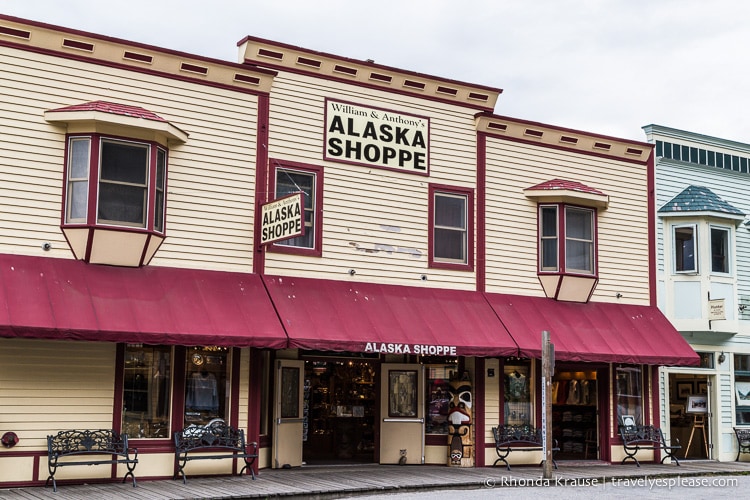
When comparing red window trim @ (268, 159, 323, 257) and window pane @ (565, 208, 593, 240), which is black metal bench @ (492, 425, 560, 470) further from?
red window trim @ (268, 159, 323, 257)

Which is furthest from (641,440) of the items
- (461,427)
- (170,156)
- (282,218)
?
(170,156)

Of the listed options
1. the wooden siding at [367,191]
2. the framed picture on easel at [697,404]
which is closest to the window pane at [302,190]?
the wooden siding at [367,191]

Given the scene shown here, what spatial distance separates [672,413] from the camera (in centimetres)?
2378

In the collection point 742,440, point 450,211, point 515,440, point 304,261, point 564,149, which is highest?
point 564,149

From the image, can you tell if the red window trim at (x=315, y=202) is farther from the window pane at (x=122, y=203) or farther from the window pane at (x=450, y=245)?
the window pane at (x=450, y=245)

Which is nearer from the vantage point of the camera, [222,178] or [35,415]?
[35,415]

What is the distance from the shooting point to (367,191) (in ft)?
62.0

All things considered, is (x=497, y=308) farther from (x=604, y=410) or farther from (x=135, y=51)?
(x=135, y=51)

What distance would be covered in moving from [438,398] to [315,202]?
196 inches

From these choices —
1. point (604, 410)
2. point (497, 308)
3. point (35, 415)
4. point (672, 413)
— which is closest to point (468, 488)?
point (497, 308)

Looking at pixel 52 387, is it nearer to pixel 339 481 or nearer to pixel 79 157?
pixel 79 157

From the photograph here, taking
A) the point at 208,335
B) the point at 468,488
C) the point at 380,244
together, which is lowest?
the point at 468,488

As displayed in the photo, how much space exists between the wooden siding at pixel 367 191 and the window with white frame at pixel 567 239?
6.65ft

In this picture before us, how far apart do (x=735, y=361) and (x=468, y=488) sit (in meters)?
10.2
